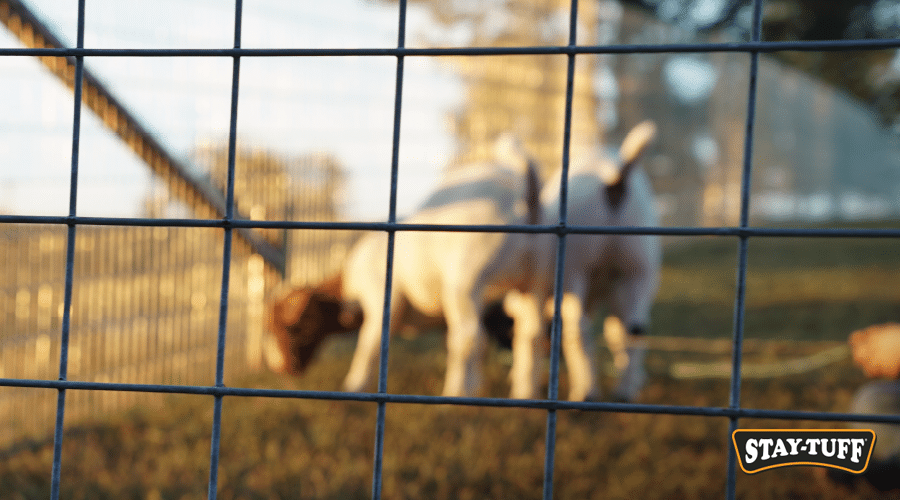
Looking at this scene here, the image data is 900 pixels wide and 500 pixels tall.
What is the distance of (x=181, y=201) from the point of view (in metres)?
4.36

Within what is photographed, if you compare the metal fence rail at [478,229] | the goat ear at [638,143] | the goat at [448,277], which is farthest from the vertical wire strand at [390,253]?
the goat ear at [638,143]

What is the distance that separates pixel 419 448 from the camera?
10.5ft

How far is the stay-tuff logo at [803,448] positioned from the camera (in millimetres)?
1343

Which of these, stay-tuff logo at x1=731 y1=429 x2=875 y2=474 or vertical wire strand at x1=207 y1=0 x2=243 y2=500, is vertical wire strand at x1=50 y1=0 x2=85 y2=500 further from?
stay-tuff logo at x1=731 y1=429 x2=875 y2=474

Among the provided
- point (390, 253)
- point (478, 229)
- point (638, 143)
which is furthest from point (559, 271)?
point (638, 143)

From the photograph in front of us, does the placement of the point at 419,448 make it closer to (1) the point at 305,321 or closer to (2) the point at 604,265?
(2) the point at 604,265

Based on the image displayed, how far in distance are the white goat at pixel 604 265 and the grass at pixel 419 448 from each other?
0.35 metres

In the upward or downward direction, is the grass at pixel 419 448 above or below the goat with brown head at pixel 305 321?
below

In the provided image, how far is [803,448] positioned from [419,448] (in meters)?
2.03

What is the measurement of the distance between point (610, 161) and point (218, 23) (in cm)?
228

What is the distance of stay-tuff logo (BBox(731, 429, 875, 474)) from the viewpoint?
1343 mm

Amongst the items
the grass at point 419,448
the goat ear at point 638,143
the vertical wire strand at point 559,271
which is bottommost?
Answer: the grass at point 419,448

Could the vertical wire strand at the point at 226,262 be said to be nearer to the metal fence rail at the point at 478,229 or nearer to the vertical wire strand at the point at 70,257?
the metal fence rail at the point at 478,229

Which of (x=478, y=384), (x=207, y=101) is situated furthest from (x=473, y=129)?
(x=478, y=384)
